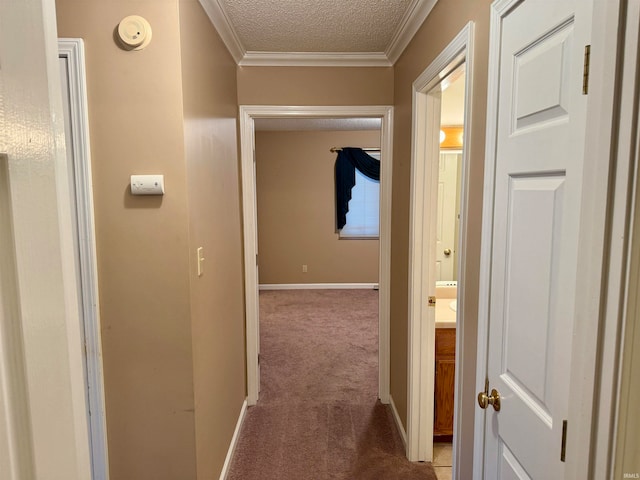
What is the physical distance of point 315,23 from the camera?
203 centimetres

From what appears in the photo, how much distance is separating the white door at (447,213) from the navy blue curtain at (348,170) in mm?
3028

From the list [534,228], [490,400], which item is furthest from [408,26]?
[490,400]

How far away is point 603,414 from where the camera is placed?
1.92ft

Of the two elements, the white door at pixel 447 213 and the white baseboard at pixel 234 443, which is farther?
the white door at pixel 447 213

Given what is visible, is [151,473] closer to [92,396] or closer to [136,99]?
[92,396]

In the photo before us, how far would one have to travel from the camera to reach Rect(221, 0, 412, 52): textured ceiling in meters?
1.84

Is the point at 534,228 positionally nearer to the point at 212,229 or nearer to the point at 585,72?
the point at 585,72

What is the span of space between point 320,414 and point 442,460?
0.83 metres

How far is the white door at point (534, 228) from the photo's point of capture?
792mm

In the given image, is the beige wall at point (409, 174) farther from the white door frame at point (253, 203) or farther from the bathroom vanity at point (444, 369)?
the bathroom vanity at point (444, 369)

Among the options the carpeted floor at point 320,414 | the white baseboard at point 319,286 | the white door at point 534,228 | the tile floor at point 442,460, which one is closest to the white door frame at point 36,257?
the white door at point 534,228

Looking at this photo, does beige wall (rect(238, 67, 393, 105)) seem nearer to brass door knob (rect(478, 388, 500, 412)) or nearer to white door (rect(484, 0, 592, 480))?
white door (rect(484, 0, 592, 480))

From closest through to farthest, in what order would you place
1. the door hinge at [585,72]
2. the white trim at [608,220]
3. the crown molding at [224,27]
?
the white trim at [608,220] → the door hinge at [585,72] → the crown molding at [224,27]

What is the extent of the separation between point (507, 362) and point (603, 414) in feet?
1.63
